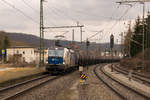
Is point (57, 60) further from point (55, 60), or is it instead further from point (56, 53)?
point (56, 53)

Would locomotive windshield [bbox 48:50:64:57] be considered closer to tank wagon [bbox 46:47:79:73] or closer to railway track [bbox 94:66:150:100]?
tank wagon [bbox 46:47:79:73]

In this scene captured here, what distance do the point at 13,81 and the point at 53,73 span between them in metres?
9.06

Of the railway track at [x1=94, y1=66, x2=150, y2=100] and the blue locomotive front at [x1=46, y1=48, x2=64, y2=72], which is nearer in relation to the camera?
the railway track at [x1=94, y1=66, x2=150, y2=100]

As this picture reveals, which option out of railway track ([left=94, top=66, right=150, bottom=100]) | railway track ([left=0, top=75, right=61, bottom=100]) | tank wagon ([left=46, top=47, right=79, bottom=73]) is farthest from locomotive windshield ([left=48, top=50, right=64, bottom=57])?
railway track ([left=0, top=75, right=61, bottom=100])

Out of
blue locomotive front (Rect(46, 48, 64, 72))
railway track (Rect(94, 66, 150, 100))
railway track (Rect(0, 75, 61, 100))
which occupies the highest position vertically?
blue locomotive front (Rect(46, 48, 64, 72))

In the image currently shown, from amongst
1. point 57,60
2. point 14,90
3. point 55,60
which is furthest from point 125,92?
point 55,60

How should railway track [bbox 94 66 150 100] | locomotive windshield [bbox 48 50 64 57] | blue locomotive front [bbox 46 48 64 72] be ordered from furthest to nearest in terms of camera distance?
locomotive windshield [bbox 48 50 64 57] < blue locomotive front [bbox 46 48 64 72] < railway track [bbox 94 66 150 100]

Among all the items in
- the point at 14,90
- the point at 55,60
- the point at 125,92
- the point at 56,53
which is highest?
the point at 56,53

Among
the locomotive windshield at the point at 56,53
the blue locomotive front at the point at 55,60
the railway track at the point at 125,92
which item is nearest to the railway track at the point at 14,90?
the railway track at the point at 125,92

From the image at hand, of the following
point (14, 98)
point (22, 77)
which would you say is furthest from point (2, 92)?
point (22, 77)

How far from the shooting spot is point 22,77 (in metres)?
18.5

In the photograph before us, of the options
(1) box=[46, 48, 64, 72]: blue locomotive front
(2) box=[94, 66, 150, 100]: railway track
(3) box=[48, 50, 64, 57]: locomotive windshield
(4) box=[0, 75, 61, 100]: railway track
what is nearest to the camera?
(4) box=[0, 75, 61, 100]: railway track

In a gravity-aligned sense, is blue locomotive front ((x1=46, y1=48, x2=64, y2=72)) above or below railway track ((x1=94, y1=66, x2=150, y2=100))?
above

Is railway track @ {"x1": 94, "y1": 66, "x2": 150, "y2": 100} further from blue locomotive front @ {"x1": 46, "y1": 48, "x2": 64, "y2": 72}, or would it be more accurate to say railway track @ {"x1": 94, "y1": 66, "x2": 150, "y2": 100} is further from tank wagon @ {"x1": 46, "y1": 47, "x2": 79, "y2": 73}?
blue locomotive front @ {"x1": 46, "y1": 48, "x2": 64, "y2": 72}
